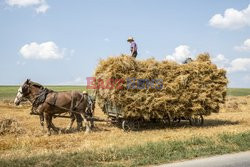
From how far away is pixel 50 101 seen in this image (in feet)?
47.5

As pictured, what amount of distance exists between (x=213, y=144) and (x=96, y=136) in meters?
4.68

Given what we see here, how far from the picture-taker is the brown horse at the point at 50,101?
14.5 meters

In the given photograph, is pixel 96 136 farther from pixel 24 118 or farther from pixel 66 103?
pixel 24 118

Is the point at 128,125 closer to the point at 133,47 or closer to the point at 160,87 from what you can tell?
the point at 160,87

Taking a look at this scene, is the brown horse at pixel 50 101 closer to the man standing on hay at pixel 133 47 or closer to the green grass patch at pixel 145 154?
the man standing on hay at pixel 133 47

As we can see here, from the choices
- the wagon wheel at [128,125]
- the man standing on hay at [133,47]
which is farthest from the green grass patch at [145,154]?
the man standing on hay at [133,47]

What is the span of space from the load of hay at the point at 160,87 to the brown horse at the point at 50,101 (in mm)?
1055

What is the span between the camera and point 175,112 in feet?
49.0

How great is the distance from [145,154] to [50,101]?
6.41m

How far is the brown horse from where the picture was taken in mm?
14477

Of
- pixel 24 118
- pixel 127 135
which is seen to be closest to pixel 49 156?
pixel 127 135

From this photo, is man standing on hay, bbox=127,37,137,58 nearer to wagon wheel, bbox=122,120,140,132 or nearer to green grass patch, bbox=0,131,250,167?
wagon wheel, bbox=122,120,140,132

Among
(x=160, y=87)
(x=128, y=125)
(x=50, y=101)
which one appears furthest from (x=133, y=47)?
(x=50, y=101)

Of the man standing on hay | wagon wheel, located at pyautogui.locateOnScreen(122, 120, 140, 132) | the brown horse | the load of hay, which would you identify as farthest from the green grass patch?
Answer: the man standing on hay
